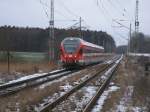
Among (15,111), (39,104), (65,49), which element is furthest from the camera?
(65,49)

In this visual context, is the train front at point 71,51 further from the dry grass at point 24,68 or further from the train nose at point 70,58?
the dry grass at point 24,68

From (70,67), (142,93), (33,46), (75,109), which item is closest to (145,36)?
(33,46)

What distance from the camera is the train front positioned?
43.8 metres

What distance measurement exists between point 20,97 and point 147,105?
4968 mm

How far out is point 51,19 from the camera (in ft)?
147

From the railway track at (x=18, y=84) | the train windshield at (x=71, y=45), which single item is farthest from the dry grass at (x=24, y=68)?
the railway track at (x=18, y=84)

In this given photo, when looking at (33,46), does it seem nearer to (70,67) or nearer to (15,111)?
(70,67)

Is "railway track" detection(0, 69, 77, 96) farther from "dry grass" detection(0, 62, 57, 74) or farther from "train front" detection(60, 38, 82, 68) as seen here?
"train front" detection(60, 38, 82, 68)

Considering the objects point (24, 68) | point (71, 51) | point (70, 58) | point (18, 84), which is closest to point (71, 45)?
point (71, 51)

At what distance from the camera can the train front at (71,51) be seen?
144ft

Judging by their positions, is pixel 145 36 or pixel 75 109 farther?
pixel 145 36

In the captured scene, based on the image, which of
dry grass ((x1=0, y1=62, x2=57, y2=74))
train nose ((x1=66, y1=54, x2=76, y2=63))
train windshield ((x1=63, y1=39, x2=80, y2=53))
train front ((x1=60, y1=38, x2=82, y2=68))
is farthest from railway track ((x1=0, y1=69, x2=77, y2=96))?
train windshield ((x1=63, y1=39, x2=80, y2=53))

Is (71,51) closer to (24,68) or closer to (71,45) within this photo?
(71,45)

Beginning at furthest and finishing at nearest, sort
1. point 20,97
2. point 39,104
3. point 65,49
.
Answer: point 65,49
point 20,97
point 39,104
